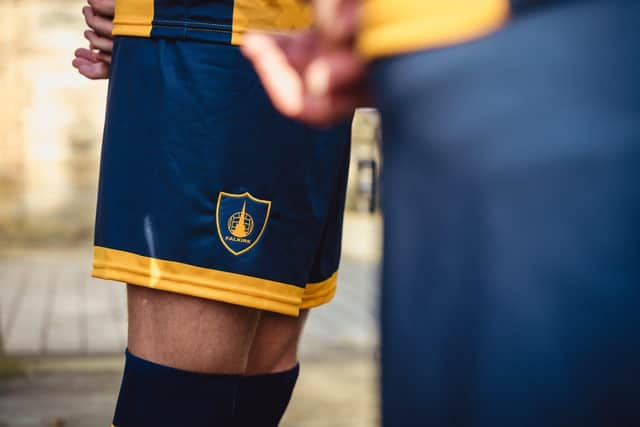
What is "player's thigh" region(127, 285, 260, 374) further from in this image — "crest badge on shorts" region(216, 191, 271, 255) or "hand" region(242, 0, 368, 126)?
"hand" region(242, 0, 368, 126)

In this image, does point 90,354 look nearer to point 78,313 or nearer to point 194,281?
point 78,313

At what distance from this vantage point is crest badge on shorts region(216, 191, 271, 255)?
4.95 feet

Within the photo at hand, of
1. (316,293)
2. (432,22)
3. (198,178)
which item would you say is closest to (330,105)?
(432,22)

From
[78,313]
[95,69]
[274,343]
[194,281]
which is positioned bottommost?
[78,313]

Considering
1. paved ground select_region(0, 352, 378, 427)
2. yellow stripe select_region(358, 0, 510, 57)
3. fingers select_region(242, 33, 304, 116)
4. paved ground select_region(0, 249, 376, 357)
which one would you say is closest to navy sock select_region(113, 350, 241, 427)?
fingers select_region(242, 33, 304, 116)

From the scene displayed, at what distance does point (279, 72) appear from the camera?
0.89 meters

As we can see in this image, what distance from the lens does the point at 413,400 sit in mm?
816

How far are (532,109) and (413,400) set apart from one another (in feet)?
0.87

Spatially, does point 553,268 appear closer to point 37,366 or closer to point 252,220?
point 252,220

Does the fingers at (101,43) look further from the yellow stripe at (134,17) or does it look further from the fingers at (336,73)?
the fingers at (336,73)

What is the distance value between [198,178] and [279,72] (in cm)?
63

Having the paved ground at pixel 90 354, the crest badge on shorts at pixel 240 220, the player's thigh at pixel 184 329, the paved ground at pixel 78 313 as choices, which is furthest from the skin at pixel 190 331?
the paved ground at pixel 78 313

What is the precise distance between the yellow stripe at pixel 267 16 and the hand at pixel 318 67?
0.60 metres

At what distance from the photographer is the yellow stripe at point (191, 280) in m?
1.48
